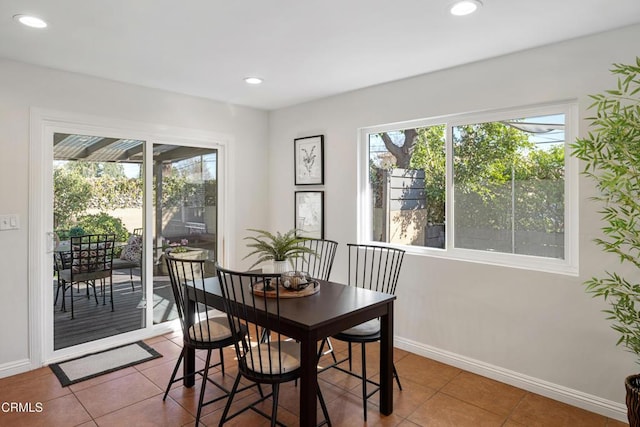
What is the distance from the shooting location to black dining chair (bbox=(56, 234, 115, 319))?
3.54m

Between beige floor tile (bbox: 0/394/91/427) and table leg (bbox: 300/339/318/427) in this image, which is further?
beige floor tile (bbox: 0/394/91/427)

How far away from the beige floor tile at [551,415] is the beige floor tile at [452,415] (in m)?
0.16

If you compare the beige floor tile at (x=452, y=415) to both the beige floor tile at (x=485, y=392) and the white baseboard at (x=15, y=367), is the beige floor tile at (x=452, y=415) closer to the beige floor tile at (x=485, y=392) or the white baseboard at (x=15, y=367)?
the beige floor tile at (x=485, y=392)

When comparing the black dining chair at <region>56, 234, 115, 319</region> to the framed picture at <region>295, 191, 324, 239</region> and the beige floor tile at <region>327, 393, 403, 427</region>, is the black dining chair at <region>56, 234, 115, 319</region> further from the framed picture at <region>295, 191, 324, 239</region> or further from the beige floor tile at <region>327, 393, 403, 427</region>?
the beige floor tile at <region>327, 393, 403, 427</region>

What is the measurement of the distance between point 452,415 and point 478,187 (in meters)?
1.72

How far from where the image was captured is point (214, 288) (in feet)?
9.23

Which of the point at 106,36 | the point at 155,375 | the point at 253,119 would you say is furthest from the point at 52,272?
the point at 253,119

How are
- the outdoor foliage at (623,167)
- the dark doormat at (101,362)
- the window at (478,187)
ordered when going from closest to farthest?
the outdoor foliage at (623,167), the window at (478,187), the dark doormat at (101,362)

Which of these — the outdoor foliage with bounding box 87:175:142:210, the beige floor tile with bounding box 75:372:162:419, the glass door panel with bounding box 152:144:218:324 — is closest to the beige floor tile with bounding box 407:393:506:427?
the beige floor tile with bounding box 75:372:162:419

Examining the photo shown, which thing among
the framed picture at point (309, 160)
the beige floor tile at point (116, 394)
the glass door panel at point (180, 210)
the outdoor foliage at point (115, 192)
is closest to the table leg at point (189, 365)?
the beige floor tile at point (116, 394)

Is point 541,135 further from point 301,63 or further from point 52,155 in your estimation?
point 52,155

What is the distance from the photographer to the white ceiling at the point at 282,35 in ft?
7.36

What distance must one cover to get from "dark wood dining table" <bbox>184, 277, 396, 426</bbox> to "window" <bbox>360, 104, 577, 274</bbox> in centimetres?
113

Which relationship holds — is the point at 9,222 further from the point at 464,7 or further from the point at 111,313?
the point at 464,7
